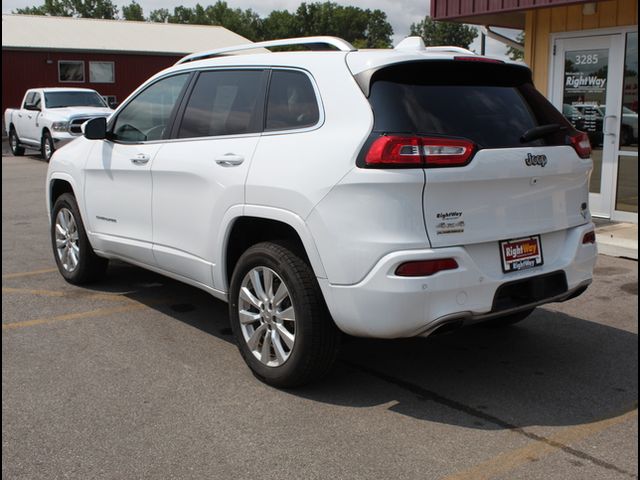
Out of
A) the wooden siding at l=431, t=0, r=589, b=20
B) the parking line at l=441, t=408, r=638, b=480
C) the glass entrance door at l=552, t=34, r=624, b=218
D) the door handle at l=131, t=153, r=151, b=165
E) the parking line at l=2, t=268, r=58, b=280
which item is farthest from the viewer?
the glass entrance door at l=552, t=34, r=624, b=218

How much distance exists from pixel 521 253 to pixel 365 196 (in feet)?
3.21

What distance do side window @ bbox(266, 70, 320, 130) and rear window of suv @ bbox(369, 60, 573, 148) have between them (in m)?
0.44

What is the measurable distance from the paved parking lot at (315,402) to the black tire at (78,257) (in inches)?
19.6

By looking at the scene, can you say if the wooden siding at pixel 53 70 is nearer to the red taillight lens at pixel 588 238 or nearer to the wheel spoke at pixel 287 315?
the wheel spoke at pixel 287 315

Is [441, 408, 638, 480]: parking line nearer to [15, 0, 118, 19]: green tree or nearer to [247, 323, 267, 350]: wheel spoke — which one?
[247, 323, 267, 350]: wheel spoke

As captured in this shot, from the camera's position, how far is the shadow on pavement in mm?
4117

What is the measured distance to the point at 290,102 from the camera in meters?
4.48

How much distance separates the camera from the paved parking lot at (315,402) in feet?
11.6

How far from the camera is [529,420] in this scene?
3.99 metres

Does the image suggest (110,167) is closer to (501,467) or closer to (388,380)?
(388,380)

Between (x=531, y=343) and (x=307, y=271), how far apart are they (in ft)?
6.18

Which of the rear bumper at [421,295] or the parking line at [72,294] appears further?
the parking line at [72,294]

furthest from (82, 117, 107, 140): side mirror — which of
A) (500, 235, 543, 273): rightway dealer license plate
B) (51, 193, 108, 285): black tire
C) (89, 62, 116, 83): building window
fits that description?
(89, 62, 116, 83): building window

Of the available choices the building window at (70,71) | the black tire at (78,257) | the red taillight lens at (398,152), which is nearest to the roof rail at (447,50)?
the red taillight lens at (398,152)
